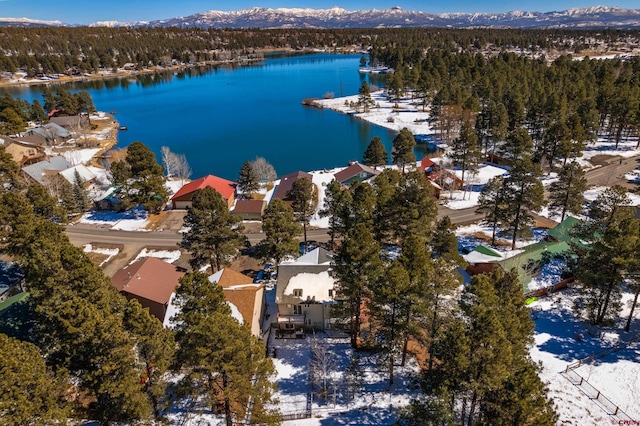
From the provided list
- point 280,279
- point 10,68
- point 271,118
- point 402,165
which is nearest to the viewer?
point 280,279

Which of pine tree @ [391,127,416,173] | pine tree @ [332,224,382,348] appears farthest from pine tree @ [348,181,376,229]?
pine tree @ [391,127,416,173]

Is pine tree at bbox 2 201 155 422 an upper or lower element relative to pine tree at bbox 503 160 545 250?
upper

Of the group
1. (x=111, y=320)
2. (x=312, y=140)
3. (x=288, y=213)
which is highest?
(x=111, y=320)

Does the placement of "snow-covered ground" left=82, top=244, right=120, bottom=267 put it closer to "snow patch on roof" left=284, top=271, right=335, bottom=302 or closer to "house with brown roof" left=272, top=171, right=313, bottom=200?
"house with brown roof" left=272, top=171, right=313, bottom=200

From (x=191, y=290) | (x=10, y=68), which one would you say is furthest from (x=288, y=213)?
(x=10, y=68)

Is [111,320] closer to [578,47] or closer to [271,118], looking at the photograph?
[271,118]

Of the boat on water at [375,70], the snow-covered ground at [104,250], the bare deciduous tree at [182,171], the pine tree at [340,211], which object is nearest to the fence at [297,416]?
the pine tree at [340,211]

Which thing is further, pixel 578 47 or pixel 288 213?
pixel 578 47

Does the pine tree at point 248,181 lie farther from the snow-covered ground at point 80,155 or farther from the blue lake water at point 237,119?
the snow-covered ground at point 80,155
